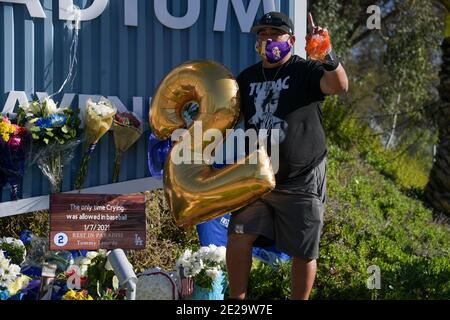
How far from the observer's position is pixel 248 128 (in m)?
4.38

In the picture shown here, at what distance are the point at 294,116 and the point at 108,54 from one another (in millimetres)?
1727

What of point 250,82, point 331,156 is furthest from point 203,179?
point 331,156

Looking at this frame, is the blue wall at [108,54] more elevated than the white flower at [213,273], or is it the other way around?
the blue wall at [108,54]

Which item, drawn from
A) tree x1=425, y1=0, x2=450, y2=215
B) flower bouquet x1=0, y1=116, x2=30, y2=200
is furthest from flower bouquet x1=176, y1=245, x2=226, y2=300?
tree x1=425, y1=0, x2=450, y2=215

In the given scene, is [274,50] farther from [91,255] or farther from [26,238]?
[26,238]

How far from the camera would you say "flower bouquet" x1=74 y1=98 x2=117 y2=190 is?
5117 mm

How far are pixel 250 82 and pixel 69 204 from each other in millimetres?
1460

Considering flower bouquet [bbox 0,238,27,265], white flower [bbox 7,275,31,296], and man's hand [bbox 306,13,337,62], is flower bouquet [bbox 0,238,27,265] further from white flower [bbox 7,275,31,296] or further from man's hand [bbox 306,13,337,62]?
man's hand [bbox 306,13,337,62]

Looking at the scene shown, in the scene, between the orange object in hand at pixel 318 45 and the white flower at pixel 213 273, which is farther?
the white flower at pixel 213 273

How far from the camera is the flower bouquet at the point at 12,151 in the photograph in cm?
489

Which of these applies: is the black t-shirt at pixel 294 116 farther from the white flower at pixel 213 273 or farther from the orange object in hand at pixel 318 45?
the white flower at pixel 213 273

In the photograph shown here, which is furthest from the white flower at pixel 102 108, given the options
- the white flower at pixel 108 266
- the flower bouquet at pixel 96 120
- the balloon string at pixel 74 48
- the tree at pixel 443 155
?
the tree at pixel 443 155

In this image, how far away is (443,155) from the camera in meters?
9.23

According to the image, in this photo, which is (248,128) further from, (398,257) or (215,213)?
(398,257)
